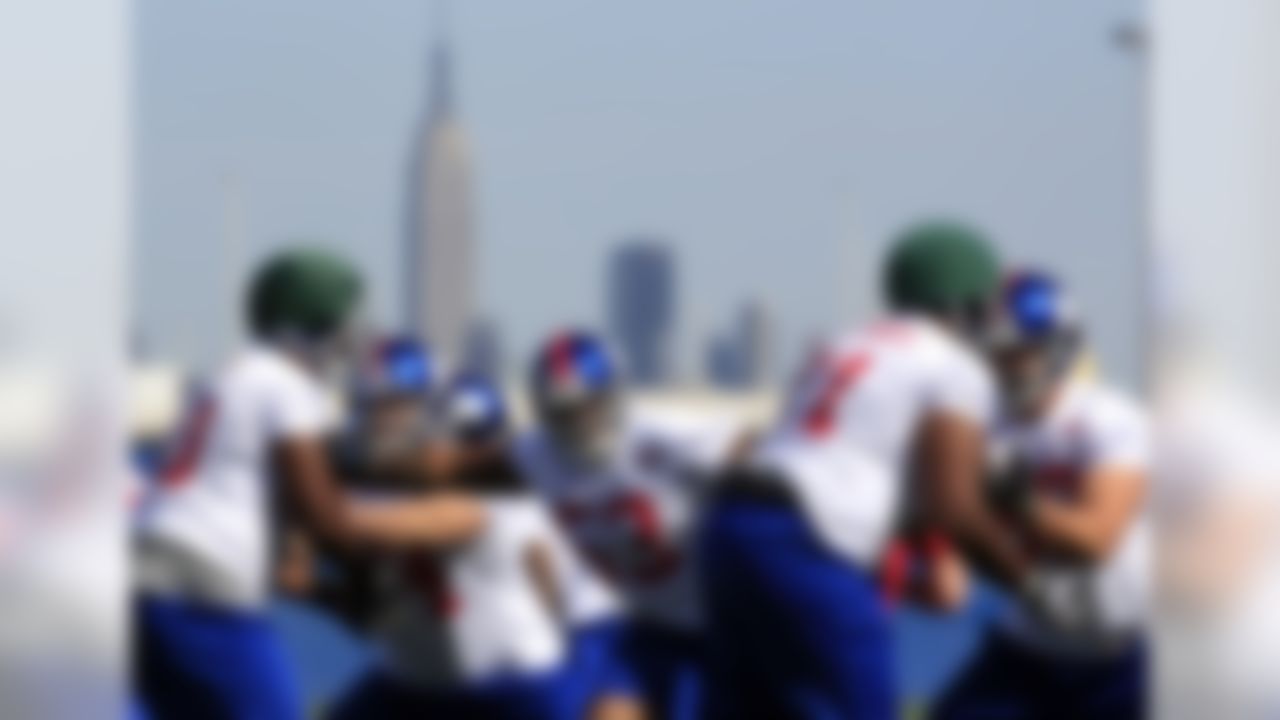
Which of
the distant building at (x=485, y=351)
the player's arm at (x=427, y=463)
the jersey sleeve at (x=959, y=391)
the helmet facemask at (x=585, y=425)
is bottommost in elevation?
the player's arm at (x=427, y=463)

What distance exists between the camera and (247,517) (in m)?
3.84

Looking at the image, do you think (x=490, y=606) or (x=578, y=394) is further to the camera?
(x=490, y=606)

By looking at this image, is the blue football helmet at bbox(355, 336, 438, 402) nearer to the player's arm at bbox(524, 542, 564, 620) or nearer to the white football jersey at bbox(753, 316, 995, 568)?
the player's arm at bbox(524, 542, 564, 620)

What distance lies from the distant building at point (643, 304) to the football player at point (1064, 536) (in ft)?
1.34

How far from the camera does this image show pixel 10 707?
Answer: 3678mm

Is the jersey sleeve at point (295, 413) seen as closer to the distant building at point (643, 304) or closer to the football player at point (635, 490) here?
the football player at point (635, 490)

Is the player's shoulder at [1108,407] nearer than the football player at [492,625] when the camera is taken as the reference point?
Yes

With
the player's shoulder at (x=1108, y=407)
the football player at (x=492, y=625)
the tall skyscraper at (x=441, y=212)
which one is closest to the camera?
the tall skyscraper at (x=441, y=212)

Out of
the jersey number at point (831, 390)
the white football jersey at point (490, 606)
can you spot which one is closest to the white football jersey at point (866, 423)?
the jersey number at point (831, 390)

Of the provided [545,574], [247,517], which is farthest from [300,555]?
[545,574]

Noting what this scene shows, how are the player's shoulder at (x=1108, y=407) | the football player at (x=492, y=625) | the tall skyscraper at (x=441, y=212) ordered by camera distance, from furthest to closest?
the football player at (x=492, y=625)
the player's shoulder at (x=1108, y=407)
the tall skyscraper at (x=441, y=212)

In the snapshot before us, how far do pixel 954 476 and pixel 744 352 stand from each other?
0.94 ft

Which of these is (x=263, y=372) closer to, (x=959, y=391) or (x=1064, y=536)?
(x=959, y=391)

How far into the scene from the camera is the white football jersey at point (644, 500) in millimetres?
3826
